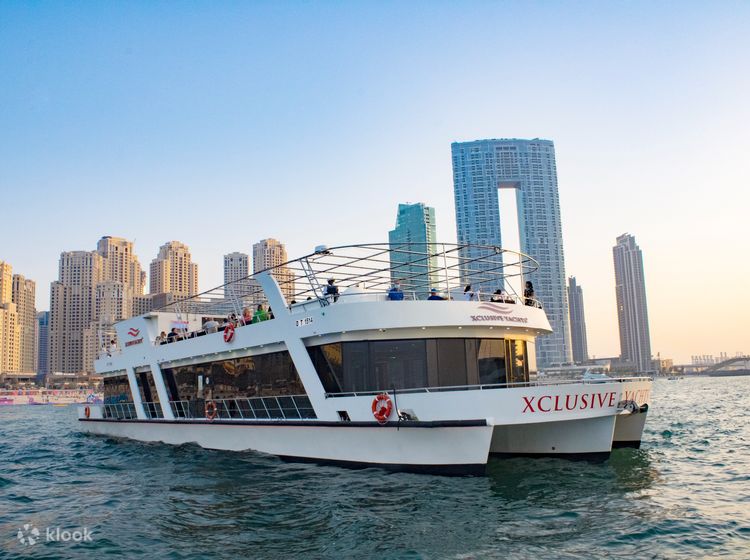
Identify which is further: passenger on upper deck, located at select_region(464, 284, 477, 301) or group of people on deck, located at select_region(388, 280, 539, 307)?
passenger on upper deck, located at select_region(464, 284, 477, 301)

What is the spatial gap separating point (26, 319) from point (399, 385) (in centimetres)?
20068

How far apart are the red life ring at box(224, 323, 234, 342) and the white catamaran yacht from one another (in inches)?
1.2

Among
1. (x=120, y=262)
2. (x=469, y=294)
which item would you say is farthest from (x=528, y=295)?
(x=120, y=262)

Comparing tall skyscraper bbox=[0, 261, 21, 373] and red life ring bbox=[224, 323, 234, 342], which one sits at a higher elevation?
tall skyscraper bbox=[0, 261, 21, 373]

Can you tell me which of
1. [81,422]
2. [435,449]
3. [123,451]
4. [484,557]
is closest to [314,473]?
[435,449]

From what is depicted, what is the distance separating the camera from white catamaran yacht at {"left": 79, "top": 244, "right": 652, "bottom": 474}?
11164 mm

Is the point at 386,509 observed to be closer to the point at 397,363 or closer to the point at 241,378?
the point at 397,363

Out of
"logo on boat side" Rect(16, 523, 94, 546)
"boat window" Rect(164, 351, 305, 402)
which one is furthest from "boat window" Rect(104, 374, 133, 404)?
"logo on boat side" Rect(16, 523, 94, 546)

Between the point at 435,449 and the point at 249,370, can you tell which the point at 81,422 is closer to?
the point at 249,370

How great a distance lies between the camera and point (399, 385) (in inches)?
491

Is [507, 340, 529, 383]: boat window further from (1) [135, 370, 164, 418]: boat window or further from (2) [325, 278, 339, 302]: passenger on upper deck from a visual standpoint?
(1) [135, 370, 164, 418]: boat window

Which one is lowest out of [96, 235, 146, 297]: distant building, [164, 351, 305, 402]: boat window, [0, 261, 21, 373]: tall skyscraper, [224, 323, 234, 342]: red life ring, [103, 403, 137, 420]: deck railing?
[103, 403, 137, 420]: deck railing

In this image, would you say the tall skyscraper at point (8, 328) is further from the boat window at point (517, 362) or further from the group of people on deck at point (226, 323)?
the boat window at point (517, 362)

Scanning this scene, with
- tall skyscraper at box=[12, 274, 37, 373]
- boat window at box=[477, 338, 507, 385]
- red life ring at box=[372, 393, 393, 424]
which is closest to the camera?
red life ring at box=[372, 393, 393, 424]
